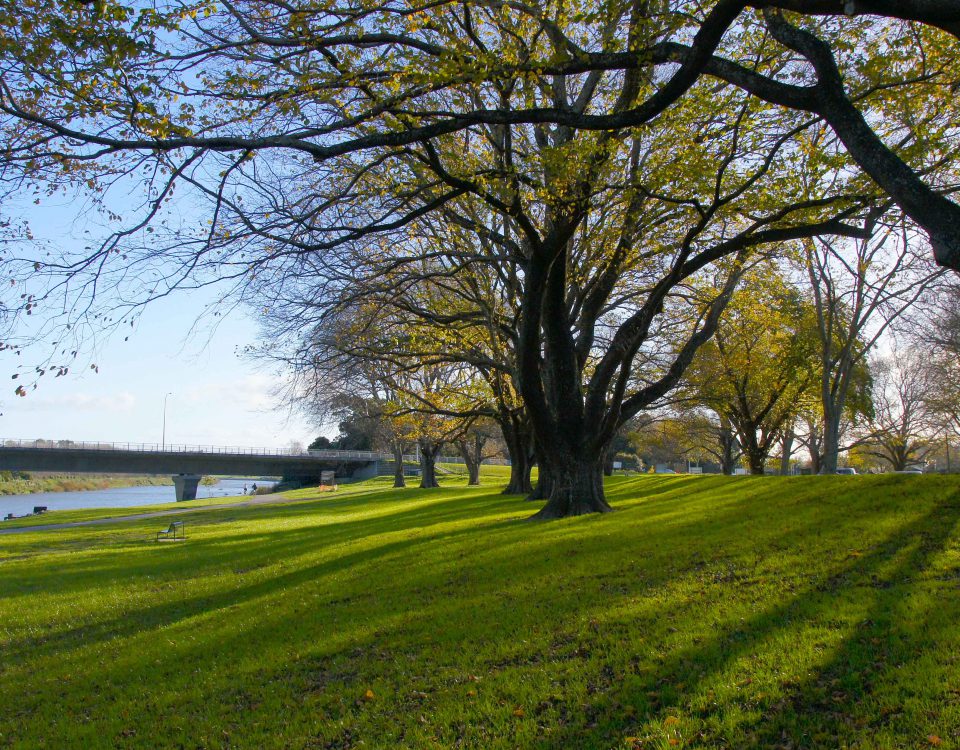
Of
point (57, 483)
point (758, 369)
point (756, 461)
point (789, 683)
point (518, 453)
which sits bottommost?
point (57, 483)

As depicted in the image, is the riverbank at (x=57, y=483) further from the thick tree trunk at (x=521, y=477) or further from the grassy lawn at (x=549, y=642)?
the grassy lawn at (x=549, y=642)

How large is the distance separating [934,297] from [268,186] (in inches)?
800

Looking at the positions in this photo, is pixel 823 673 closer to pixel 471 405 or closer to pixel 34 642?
pixel 34 642

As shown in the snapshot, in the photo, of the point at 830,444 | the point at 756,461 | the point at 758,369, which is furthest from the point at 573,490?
the point at 756,461

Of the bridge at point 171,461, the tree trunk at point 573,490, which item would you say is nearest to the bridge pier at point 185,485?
the bridge at point 171,461

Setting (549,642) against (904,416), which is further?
(904,416)

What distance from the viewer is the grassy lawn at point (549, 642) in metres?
5.10

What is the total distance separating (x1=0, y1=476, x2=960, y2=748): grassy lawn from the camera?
5098 millimetres

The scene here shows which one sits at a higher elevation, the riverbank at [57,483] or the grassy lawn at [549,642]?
the grassy lawn at [549,642]

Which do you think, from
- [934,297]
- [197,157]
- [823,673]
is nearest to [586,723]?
[823,673]

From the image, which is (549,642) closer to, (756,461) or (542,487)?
(542,487)

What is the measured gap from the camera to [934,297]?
2166cm

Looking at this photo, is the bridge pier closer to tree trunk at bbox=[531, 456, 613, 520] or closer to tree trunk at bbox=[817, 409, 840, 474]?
tree trunk at bbox=[531, 456, 613, 520]

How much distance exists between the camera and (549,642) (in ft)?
22.7
